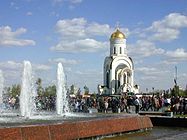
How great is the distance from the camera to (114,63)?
278ft

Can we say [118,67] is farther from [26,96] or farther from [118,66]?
[26,96]

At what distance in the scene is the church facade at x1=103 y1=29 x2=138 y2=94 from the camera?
85.1m

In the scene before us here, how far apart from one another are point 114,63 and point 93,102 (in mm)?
48189

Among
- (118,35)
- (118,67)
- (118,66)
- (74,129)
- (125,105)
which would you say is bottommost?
(74,129)

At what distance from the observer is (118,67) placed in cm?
8612

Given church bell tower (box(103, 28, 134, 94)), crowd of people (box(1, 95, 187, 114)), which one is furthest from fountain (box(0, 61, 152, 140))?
church bell tower (box(103, 28, 134, 94))

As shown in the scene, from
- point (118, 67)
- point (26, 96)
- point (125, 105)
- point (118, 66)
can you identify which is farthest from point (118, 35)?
point (26, 96)

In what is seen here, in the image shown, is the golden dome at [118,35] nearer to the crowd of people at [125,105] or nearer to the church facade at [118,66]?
the church facade at [118,66]

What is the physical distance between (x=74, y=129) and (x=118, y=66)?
72.8 metres

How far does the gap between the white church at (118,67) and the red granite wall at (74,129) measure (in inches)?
2656

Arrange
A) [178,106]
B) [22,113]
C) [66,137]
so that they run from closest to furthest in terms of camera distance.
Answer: [66,137] < [22,113] < [178,106]

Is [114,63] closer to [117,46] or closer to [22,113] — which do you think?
[117,46]

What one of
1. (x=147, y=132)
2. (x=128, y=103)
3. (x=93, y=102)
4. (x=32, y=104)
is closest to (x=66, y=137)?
(x=147, y=132)

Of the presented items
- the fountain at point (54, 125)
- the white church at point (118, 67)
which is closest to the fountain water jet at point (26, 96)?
the fountain at point (54, 125)
